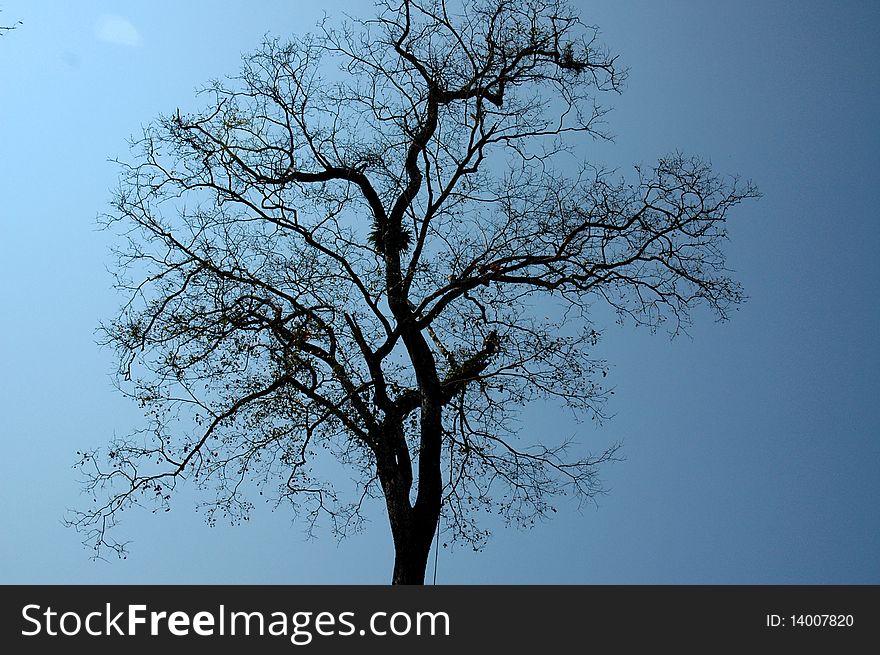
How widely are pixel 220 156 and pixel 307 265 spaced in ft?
3.52

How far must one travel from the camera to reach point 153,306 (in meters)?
6.53

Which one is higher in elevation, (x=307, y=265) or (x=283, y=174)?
(x=283, y=174)

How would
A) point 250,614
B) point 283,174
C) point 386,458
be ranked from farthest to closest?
1. point 283,174
2. point 386,458
3. point 250,614

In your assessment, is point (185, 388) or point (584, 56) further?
point (584, 56)

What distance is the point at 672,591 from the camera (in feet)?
16.5

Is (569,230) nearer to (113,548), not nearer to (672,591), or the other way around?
(672,591)

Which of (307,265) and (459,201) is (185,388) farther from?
(459,201)

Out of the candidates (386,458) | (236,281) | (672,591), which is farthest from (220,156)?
(672,591)

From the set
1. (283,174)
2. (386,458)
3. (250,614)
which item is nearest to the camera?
(250,614)

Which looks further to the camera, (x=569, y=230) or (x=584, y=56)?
(x=584, y=56)

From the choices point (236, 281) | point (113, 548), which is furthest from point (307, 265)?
point (113, 548)

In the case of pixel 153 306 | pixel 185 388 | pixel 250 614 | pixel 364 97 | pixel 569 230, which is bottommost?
pixel 250 614

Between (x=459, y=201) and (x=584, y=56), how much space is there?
150 cm

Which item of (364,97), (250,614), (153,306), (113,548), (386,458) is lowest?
(250,614)
